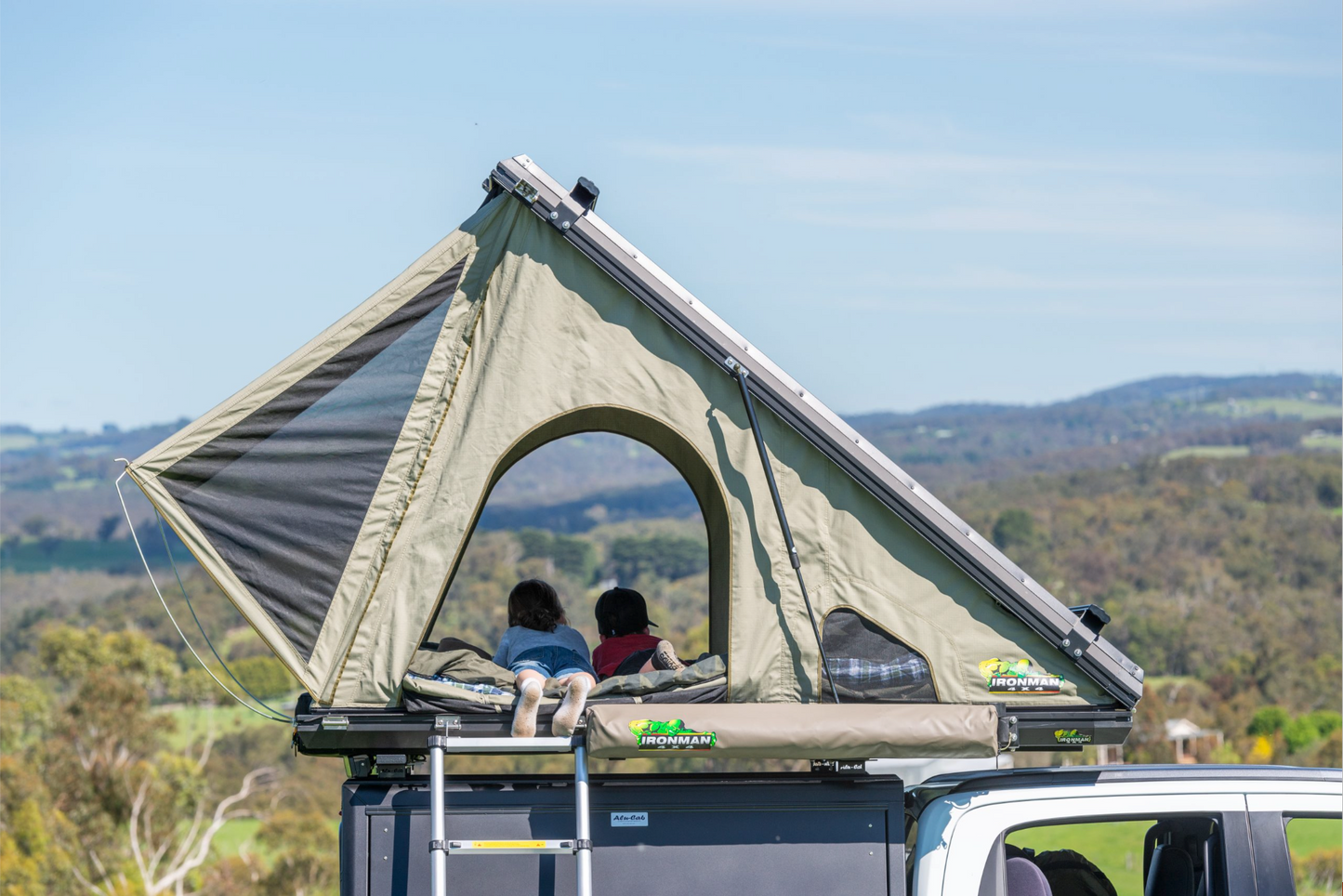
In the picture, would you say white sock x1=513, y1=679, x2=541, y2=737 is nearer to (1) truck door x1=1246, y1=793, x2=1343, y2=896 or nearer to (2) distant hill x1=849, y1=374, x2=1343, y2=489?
(1) truck door x1=1246, y1=793, x2=1343, y2=896

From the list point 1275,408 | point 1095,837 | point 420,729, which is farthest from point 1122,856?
point 1275,408

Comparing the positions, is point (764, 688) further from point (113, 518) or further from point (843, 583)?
point (113, 518)

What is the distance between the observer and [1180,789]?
4242 mm

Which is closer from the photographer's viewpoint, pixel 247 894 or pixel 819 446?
pixel 819 446

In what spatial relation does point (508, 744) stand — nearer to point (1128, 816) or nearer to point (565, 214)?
point (565, 214)

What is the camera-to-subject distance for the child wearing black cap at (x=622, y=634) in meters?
5.62

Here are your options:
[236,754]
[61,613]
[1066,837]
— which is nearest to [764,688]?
[1066,837]

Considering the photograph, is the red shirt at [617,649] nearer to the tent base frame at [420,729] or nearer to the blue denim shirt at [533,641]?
the blue denim shirt at [533,641]

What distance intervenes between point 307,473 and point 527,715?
1077 millimetres

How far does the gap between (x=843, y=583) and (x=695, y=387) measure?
2.65ft

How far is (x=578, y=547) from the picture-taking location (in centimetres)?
9881

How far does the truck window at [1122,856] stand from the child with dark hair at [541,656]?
1464mm

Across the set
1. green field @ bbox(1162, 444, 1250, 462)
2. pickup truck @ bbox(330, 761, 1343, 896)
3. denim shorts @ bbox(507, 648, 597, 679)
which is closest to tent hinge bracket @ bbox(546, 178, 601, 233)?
denim shorts @ bbox(507, 648, 597, 679)

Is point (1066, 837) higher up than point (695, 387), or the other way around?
point (695, 387)
